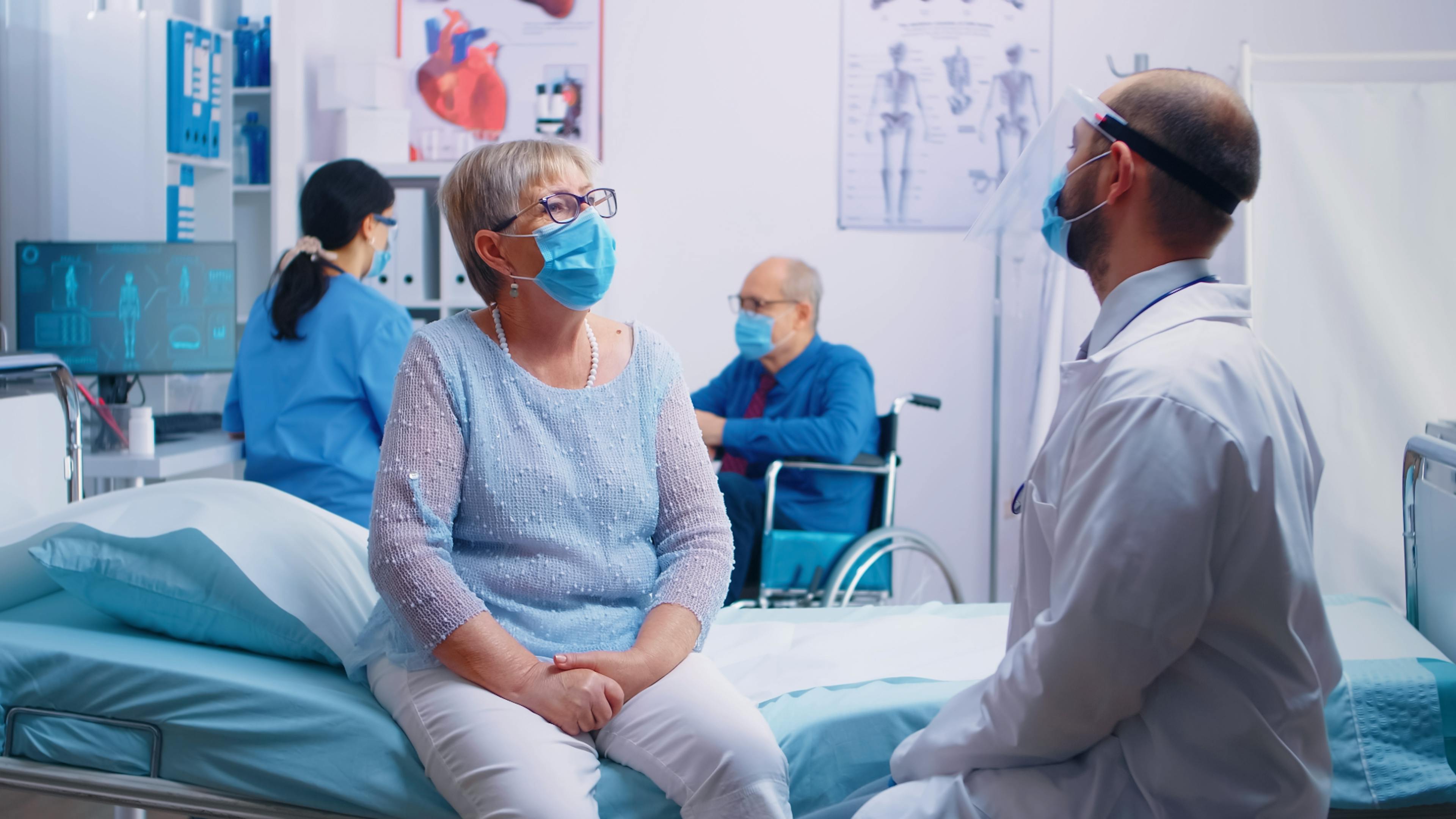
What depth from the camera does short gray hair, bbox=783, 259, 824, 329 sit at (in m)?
3.14

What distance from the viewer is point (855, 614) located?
2.02 metres

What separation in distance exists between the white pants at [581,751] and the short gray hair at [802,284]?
1.93 metres

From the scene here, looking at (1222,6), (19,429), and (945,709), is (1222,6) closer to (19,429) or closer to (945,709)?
(945,709)

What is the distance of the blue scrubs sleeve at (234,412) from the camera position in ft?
8.41

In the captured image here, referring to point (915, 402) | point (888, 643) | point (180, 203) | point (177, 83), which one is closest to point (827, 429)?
point (915, 402)

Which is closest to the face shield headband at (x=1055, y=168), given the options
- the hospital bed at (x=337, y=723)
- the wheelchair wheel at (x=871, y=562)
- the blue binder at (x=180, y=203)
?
the hospital bed at (x=337, y=723)

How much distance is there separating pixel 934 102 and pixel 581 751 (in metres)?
3.06

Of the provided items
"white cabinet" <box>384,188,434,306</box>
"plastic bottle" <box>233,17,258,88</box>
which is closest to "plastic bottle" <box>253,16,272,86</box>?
"plastic bottle" <box>233,17,258,88</box>

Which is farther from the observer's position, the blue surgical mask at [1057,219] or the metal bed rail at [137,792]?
the metal bed rail at [137,792]

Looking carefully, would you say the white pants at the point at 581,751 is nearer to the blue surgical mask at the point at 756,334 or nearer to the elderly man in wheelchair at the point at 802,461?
the elderly man in wheelchair at the point at 802,461

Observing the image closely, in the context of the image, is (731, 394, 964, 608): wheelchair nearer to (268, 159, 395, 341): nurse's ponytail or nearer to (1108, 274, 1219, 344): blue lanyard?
(268, 159, 395, 341): nurse's ponytail

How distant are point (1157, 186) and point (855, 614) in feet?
3.63

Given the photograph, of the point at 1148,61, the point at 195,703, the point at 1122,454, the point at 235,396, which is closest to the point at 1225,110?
the point at 1122,454

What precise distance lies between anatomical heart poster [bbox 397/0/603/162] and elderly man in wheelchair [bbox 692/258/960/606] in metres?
1.14
